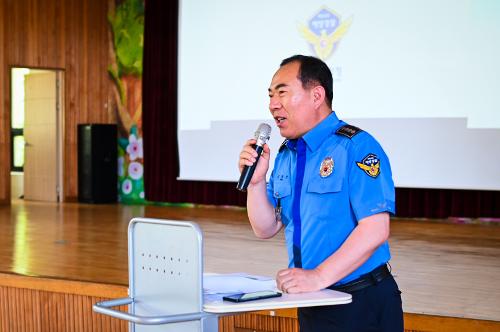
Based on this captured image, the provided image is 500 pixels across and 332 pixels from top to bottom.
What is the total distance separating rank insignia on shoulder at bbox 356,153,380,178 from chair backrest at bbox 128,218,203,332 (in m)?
0.42

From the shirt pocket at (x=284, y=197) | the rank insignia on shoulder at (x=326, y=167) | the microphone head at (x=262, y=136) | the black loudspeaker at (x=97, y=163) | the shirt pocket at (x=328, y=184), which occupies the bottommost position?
the black loudspeaker at (x=97, y=163)

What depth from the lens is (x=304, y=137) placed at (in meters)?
1.95

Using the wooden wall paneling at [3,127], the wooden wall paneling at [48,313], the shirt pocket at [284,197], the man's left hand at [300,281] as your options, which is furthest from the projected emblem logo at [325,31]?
the man's left hand at [300,281]

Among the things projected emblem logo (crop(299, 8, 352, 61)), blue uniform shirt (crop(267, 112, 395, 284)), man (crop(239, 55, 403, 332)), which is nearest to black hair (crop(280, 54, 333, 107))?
man (crop(239, 55, 403, 332))

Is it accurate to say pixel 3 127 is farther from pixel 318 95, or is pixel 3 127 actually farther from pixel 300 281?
pixel 300 281

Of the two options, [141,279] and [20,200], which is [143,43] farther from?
[141,279]

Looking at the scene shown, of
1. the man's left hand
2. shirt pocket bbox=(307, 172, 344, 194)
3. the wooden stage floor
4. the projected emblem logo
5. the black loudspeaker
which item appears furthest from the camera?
the black loudspeaker

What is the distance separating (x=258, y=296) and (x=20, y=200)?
373 inches

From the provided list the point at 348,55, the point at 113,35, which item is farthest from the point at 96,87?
the point at 348,55

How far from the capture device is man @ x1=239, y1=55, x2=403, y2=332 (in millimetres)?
1797

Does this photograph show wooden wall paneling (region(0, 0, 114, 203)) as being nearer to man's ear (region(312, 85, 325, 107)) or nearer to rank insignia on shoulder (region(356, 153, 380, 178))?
man's ear (region(312, 85, 325, 107))

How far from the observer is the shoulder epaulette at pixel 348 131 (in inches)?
74.3

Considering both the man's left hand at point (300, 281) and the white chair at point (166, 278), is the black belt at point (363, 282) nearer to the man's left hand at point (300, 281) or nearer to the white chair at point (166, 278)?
the man's left hand at point (300, 281)

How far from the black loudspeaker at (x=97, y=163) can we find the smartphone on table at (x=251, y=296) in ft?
27.4
